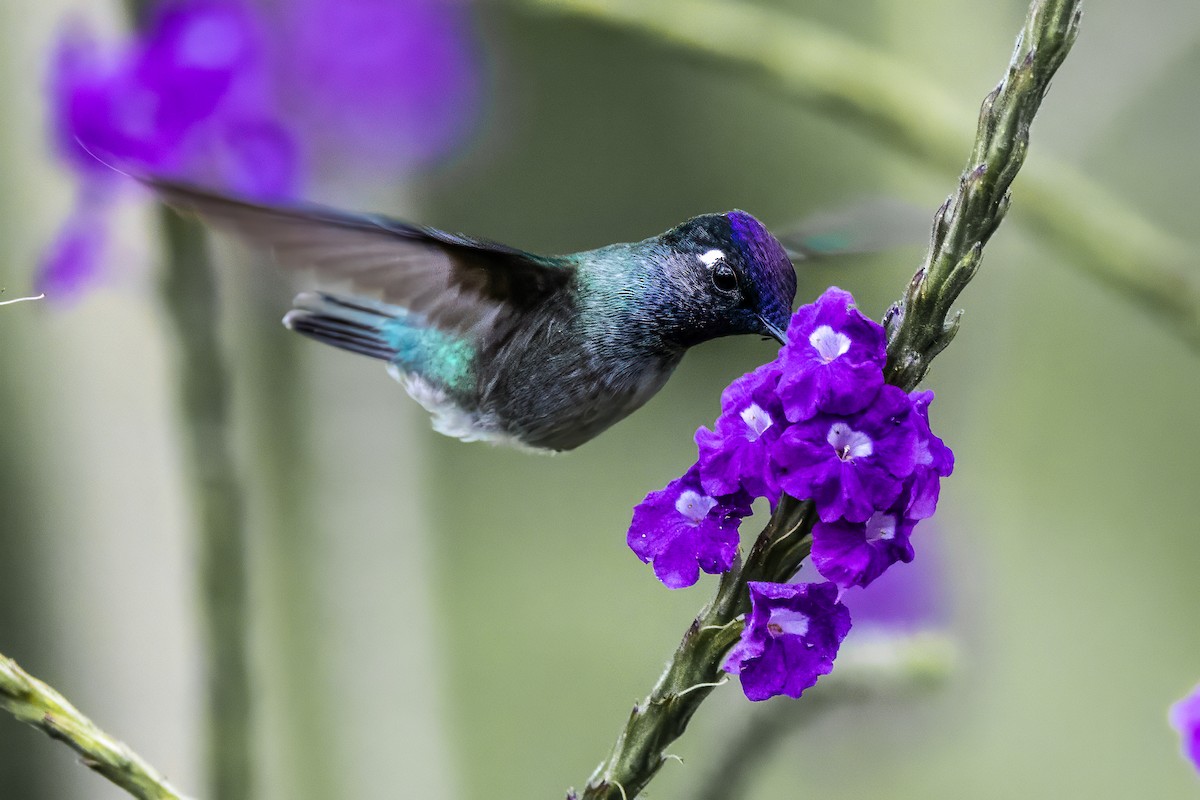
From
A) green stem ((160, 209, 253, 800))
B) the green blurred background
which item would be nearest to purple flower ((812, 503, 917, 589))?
the green blurred background

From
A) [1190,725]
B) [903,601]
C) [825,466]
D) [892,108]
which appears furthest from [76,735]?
[903,601]

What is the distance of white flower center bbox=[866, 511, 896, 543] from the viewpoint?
117 centimetres

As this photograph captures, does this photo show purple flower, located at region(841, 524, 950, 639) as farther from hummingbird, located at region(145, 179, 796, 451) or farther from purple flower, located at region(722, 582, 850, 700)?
purple flower, located at region(722, 582, 850, 700)

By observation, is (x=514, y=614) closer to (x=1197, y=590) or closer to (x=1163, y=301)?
(x=1197, y=590)

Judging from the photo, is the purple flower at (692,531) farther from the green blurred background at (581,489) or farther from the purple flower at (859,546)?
the green blurred background at (581,489)

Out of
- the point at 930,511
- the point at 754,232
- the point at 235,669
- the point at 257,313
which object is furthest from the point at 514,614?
the point at 930,511

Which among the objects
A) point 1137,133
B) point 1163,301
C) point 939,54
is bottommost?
point 1163,301

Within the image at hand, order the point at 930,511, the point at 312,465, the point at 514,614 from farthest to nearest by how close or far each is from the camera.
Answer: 1. the point at 514,614
2. the point at 312,465
3. the point at 930,511

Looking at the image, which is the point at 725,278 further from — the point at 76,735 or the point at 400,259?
the point at 76,735

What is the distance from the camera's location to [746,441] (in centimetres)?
121

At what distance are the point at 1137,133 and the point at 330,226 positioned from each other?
4026 mm

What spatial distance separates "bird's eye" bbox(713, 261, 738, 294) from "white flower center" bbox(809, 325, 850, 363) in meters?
0.66

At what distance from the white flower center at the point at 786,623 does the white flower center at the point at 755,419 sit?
0.57 feet

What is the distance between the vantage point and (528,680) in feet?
20.6
